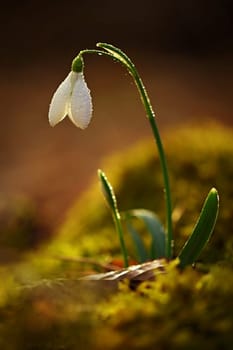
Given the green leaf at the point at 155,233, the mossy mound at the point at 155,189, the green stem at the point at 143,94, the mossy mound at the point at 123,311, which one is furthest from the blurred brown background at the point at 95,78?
the mossy mound at the point at 123,311

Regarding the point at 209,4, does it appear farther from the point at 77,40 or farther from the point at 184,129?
the point at 184,129

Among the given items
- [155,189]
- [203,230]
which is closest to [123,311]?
[203,230]

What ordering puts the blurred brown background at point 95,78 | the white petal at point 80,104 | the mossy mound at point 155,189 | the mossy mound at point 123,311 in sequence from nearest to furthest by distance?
the mossy mound at point 123,311 < the white petal at point 80,104 < the mossy mound at point 155,189 < the blurred brown background at point 95,78

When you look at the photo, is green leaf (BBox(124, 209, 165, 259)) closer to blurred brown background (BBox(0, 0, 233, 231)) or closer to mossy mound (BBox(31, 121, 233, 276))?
mossy mound (BBox(31, 121, 233, 276))

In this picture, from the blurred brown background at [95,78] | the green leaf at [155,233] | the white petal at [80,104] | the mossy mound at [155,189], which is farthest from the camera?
the blurred brown background at [95,78]

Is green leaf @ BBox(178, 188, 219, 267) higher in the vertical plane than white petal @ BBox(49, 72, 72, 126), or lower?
lower

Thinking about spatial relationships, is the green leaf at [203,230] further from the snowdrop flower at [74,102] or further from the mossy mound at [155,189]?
the mossy mound at [155,189]

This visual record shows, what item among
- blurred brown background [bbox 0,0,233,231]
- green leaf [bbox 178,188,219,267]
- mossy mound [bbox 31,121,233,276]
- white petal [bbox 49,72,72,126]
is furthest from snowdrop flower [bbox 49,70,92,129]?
blurred brown background [bbox 0,0,233,231]

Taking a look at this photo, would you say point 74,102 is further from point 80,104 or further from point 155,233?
point 155,233

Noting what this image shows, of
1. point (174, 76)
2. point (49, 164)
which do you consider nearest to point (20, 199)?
point (49, 164)
